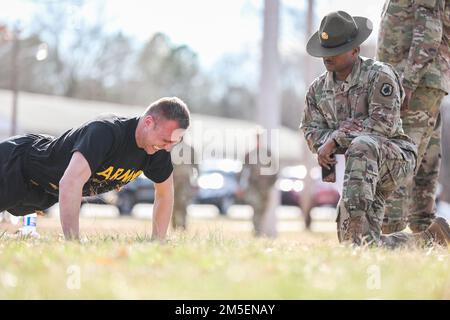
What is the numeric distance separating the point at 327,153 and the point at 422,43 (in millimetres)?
1414

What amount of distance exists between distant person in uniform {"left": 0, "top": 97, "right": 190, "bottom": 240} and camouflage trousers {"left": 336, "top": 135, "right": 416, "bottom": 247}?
1.24 m

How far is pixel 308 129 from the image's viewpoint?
664 centimetres

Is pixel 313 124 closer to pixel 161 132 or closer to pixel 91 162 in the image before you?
pixel 161 132

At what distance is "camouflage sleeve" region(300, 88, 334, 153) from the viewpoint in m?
6.50

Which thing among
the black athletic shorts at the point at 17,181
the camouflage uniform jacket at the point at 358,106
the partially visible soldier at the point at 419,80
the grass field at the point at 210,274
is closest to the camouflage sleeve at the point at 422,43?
the partially visible soldier at the point at 419,80

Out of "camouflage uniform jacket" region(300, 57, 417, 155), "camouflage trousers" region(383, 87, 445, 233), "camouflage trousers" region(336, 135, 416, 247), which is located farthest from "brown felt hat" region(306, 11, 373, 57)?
"camouflage trousers" region(383, 87, 445, 233)

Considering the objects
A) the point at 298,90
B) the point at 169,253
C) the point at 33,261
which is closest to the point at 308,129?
the point at 169,253

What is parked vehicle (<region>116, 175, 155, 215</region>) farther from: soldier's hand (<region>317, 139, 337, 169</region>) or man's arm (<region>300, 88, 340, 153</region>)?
soldier's hand (<region>317, 139, 337, 169</region>)

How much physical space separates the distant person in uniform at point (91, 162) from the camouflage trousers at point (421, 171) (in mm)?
1920

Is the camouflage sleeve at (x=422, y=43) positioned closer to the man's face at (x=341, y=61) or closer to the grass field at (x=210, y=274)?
the man's face at (x=341, y=61)

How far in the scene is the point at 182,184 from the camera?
55.8 feet

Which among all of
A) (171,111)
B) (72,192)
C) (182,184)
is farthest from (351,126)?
(182,184)

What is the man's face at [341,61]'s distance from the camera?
6.24 meters

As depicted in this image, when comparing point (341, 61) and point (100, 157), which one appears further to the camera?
point (341, 61)
